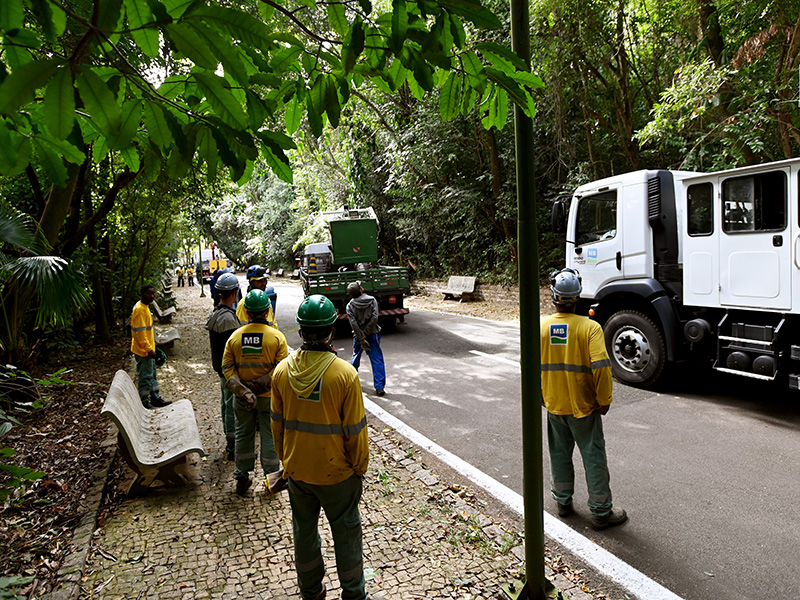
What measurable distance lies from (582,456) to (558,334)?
3.06ft

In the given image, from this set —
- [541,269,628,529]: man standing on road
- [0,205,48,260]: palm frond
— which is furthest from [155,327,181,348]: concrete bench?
[541,269,628,529]: man standing on road

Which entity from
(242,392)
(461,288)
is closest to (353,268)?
(461,288)

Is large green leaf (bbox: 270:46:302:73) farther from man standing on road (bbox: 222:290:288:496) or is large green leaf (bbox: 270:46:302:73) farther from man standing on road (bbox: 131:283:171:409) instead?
man standing on road (bbox: 131:283:171:409)

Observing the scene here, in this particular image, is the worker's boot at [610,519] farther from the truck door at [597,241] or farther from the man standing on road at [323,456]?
the truck door at [597,241]

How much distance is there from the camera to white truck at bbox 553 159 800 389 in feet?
18.2

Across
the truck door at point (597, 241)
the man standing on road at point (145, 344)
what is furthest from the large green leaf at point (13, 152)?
the truck door at point (597, 241)

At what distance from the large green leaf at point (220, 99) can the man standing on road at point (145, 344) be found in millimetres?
5691

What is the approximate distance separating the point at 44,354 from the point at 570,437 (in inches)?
384

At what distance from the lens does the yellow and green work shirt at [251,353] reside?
433cm

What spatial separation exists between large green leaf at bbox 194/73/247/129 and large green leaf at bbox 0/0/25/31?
0.42 metres

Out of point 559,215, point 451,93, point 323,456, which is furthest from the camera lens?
point 559,215

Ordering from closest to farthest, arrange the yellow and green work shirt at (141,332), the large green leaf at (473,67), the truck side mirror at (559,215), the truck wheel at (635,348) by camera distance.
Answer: the large green leaf at (473,67) < the yellow and green work shirt at (141,332) < the truck wheel at (635,348) < the truck side mirror at (559,215)

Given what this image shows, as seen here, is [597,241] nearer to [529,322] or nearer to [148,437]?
[529,322]

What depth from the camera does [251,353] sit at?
4.32 meters
